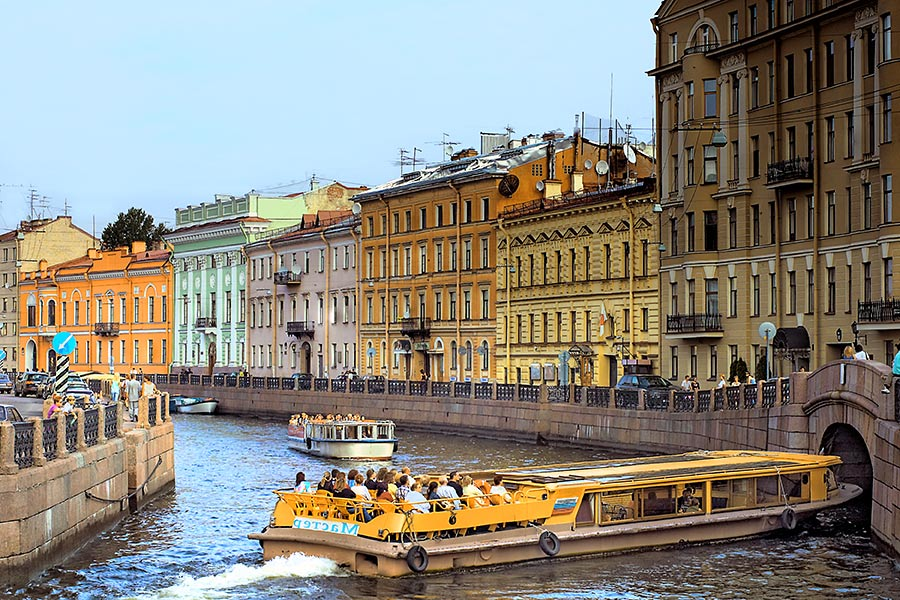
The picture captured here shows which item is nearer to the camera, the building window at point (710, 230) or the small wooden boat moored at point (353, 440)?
the small wooden boat moored at point (353, 440)

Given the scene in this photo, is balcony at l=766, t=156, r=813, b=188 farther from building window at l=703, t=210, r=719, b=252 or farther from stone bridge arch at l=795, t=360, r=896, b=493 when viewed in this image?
stone bridge arch at l=795, t=360, r=896, b=493

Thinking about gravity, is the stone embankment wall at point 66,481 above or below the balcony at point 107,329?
below

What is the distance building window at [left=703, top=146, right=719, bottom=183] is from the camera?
51281 mm

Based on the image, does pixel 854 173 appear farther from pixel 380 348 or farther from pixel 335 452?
pixel 380 348

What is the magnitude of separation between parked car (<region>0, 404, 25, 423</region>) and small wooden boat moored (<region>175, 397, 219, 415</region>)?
40.6m

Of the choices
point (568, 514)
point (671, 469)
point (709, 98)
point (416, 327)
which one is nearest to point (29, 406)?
point (709, 98)

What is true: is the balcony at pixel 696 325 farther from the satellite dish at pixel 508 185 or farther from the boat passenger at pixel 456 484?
the boat passenger at pixel 456 484

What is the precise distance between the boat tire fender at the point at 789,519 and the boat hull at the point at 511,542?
2.7 inches

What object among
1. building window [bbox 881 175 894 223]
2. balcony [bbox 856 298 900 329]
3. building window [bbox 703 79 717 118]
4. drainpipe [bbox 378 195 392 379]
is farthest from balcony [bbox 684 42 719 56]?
drainpipe [bbox 378 195 392 379]

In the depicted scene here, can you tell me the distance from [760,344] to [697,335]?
2707 mm

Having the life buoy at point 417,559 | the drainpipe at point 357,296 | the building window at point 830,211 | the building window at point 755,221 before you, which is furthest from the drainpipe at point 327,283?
the life buoy at point 417,559

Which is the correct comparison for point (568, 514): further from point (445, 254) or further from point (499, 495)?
point (445, 254)

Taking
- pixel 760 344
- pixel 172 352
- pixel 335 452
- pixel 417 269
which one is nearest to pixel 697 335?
pixel 760 344

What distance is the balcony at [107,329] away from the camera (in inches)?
3935
